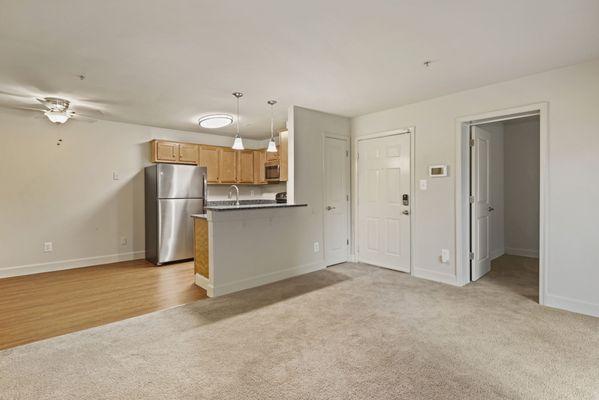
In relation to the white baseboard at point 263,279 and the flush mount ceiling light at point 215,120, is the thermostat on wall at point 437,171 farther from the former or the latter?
the flush mount ceiling light at point 215,120

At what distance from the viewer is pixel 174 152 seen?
5.62 meters

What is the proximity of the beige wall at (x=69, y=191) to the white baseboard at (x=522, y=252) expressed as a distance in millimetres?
6814

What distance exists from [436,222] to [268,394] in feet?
10.2

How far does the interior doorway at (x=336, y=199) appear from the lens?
4.71 metres

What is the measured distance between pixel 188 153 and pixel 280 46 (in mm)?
3790

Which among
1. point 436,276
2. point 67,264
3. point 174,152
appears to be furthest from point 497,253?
point 67,264

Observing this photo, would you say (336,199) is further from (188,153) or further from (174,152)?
(174,152)

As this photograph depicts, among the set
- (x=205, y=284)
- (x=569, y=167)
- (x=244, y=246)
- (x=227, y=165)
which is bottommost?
(x=205, y=284)

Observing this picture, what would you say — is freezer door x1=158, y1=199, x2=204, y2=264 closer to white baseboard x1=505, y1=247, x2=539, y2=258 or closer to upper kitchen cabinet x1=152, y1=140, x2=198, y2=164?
upper kitchen cabinet x1=152, y1=140, x2=198, y2=164

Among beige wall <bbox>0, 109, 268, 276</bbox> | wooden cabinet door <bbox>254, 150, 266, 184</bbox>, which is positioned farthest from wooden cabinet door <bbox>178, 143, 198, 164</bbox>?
wooden cabinet door <bbox>254, 150, 266, 184</bbox>

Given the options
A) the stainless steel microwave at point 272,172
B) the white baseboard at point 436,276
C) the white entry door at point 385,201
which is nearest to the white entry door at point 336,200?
the white entry door at point 385,201

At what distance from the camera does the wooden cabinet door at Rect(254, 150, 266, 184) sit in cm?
660

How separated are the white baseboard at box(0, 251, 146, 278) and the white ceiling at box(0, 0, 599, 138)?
2.41 m

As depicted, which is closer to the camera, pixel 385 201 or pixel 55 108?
pixel 55 108
